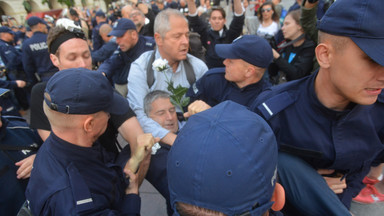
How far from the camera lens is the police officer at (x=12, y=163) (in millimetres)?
1659

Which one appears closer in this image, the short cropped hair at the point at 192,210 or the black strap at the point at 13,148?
the short cropped hair at the point at 192,210

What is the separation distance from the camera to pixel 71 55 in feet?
6.64

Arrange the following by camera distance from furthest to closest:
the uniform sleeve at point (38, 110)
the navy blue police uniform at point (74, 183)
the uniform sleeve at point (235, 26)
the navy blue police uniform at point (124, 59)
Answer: the navy blue police uniform at point (124, 59) → the uniform sleeve at point (235, 26) → the uniform sleeve at point (38, 110) → the navy blue police uniform at point (74, 183)

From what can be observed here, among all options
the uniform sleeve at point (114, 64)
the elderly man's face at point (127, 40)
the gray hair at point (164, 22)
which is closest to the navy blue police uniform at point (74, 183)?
the gray hair at point (164, 22)

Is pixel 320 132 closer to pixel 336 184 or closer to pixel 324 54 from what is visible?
pixel 336 184

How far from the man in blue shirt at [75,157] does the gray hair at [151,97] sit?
0.88 m

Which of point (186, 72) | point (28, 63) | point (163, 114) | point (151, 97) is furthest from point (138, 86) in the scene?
point (28, 63)

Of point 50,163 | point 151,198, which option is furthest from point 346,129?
point 151,198

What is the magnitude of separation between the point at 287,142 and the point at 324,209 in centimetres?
41

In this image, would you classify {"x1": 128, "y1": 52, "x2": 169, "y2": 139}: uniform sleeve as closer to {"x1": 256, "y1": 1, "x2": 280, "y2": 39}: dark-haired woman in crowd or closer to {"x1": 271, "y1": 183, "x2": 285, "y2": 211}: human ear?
{"x1": 271, "y1": 183, "x2": 285, "y2": 211}: human ear

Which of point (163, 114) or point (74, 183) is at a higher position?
point (74, 183)

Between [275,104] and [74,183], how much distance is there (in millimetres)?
1283

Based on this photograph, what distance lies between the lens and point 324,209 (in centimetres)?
108

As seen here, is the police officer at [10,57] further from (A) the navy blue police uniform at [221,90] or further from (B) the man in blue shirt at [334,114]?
(B) the man in blue shirt at [334,114]
